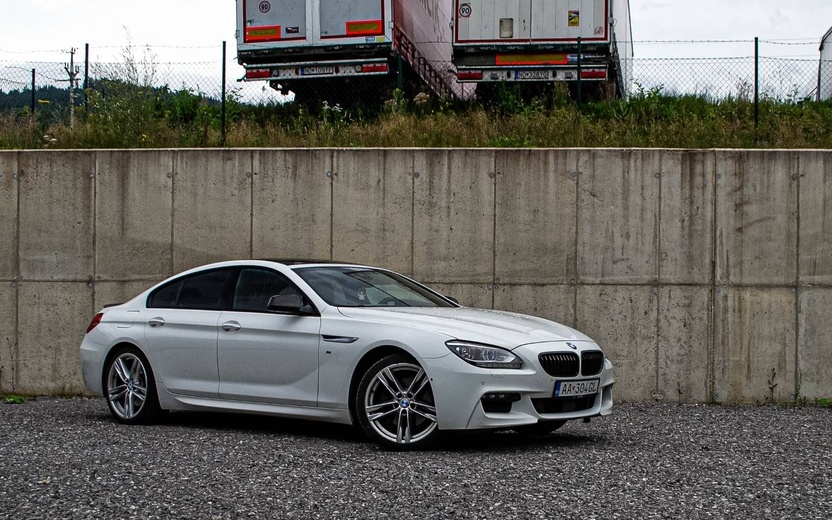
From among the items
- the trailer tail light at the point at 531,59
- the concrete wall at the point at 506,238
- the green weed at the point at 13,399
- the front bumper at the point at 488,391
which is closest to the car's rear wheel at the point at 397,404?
the front bumper at the point at 488,391

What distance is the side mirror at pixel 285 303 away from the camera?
876 cm

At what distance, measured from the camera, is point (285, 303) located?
28.7ft

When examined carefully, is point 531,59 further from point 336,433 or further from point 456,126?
point 336,433

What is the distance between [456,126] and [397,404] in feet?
27.3

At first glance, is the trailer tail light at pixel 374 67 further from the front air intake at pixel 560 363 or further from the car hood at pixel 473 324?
the front air intake at pixel 560 363

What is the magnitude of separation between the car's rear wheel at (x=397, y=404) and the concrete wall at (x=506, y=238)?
Answer: 16.8 ft

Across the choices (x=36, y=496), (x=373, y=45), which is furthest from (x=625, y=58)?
(x=36, y=496)

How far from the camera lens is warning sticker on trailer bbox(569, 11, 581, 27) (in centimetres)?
1983

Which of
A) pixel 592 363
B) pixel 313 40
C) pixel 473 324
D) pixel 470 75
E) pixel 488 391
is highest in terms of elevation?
pixel 313 40

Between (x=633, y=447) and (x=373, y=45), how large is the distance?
43.0 feet

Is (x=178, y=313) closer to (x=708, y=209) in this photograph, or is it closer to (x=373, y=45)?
(x=708, y=209)

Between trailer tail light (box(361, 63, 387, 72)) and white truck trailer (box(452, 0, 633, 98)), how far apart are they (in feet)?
4.72

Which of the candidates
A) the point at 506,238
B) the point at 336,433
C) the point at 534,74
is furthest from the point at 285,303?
the point at 534,74

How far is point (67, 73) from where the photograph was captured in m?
18.6
